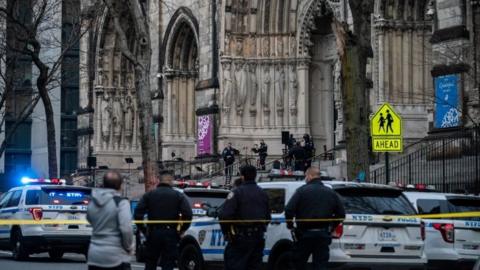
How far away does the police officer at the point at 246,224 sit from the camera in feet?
54.9

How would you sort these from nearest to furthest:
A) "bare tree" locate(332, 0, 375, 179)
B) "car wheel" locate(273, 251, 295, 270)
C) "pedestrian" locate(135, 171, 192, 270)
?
"pedestrian" locate(135, 171, 192, 270), "car wheel" locate(273, 251, 295, 270), "bare tree" locate(332, 0, 375, 179)

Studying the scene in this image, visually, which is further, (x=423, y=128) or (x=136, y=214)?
(x=423, y=128)

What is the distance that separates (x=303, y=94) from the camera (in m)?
44.4

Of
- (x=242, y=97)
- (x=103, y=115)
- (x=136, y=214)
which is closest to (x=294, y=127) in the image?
(x=242, y=97)

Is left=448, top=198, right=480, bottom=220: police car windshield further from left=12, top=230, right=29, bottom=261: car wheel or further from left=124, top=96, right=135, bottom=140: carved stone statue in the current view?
left=124, top=96, right=135, bottom=140: carved stone statue

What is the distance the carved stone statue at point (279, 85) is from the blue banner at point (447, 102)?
465 inches

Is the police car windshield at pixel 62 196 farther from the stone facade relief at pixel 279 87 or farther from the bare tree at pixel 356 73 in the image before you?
the stone facade relief at pixel 279 87

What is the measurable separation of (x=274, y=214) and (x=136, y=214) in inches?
85.4

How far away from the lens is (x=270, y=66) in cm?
4512

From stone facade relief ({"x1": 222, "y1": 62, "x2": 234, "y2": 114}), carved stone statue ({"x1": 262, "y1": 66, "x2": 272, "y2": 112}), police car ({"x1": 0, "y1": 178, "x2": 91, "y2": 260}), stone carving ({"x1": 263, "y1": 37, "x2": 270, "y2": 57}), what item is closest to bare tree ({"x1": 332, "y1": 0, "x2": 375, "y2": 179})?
police car ({"x1": 0, "y1": 178, "x2": 91, "y2": 260})

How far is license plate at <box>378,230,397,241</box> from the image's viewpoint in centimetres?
1733

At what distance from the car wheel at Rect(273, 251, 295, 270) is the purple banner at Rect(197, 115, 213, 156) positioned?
28131 mm

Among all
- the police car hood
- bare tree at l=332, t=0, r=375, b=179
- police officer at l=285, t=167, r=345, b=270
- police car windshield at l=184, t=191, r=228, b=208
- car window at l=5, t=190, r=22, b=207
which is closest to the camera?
the police car hood

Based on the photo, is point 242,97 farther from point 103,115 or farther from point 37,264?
point 37,264
